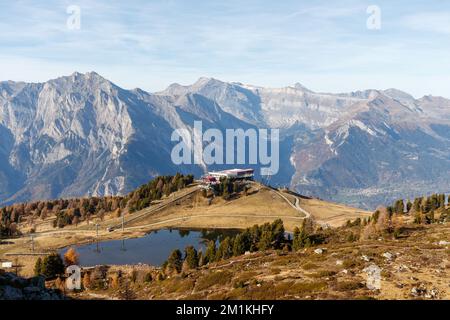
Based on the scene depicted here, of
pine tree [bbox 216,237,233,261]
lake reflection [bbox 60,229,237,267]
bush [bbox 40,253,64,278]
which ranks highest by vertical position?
pine tree [bbox 216,237,233,261]

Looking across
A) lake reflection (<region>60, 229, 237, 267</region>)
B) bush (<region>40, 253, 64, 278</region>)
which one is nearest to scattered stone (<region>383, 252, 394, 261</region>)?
bush (<region>40, 253, 64, 278</region>)

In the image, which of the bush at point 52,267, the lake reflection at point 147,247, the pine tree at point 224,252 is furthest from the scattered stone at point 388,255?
the lake reflection at point 147,247

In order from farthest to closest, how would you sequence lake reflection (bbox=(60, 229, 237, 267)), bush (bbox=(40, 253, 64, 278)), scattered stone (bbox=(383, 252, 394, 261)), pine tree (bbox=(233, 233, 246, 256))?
lake reflection (bbox=(60, 229, 237, 267))
pine tree (bbox=(233, 233, 246, 256))
bush (bbox=(40, 253, 64, 278))
scattered stone (bbox=(383, 252, 394, 261))

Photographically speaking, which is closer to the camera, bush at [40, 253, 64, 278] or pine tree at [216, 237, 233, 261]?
bush at [40, 253, 64, 278]

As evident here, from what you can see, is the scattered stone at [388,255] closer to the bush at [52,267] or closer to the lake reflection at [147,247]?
the bush at [52,267]

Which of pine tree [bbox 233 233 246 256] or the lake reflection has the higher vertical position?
pine tree [bbox 233 233 246 256]

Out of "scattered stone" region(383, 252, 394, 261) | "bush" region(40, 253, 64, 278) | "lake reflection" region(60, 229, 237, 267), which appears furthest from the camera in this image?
"lake reflection" region(60, 229, 237, 267)

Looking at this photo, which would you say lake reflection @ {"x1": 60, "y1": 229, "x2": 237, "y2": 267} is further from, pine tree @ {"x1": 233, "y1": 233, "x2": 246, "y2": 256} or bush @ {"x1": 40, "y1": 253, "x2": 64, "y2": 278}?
pine tree @ {"x1": 233, "y1": 233, "x2": 246, "y2": 256}

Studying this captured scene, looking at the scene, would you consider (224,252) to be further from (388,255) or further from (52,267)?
(388,255)

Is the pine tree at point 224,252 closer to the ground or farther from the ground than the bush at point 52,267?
farther from the ground

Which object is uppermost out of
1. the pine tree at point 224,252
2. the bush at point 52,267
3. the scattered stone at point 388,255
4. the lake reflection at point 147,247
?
the scattered stone at point 388,255
